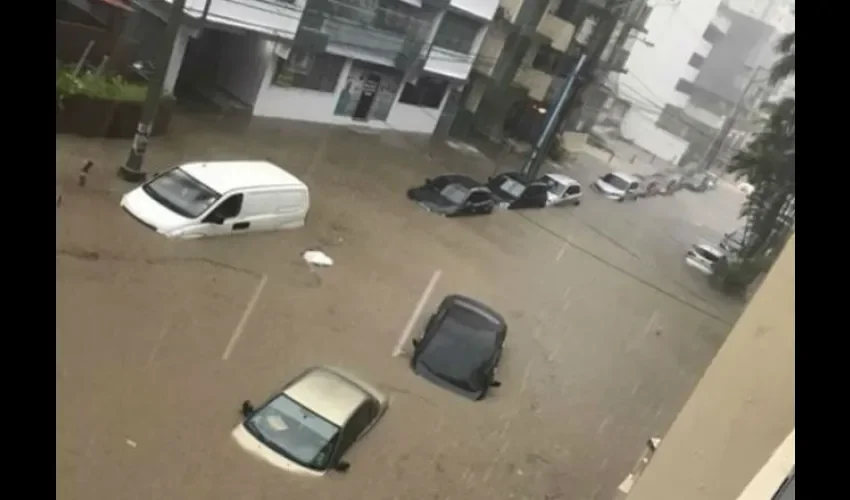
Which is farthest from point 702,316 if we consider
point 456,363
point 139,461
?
point 139,461

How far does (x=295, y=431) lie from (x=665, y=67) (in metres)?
0.91

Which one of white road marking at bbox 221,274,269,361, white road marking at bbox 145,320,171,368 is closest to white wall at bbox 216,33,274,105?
white road marking at bbox 221,274,269,361

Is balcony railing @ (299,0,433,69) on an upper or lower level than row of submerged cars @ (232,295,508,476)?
upper

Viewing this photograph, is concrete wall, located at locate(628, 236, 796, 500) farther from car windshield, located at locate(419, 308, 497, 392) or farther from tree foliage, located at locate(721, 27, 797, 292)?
car windshield, located at locate(419, 308, 497, 392)

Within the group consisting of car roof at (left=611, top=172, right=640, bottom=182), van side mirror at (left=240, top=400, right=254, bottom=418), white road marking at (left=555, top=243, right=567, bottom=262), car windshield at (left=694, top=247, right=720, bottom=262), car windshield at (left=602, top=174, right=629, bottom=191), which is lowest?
van side mirror at (left=240, top=400, right=254, bottom=418)

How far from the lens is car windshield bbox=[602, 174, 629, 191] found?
1.54 meters

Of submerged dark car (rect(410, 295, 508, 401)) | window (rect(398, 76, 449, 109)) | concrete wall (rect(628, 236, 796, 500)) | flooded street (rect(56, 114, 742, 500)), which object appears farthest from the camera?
window (rect(398, 76, 449, 109))

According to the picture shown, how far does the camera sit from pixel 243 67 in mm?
1417

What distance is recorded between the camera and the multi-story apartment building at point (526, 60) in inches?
58.1

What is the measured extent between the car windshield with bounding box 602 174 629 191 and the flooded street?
0.04 meters

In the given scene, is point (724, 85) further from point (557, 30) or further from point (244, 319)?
point (244, 319)

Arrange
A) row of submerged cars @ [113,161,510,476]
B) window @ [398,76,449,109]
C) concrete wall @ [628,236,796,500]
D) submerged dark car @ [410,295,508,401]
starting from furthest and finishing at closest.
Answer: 1. window @ [398,76,449,109]
2. submerged dark car @ [410,295,508,401]
3. row of submerged cars @ [113,161,510,476]
4. concrete wall @ [628,236,796,500]

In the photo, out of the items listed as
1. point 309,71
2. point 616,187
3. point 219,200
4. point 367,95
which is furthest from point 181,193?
point 616,187
